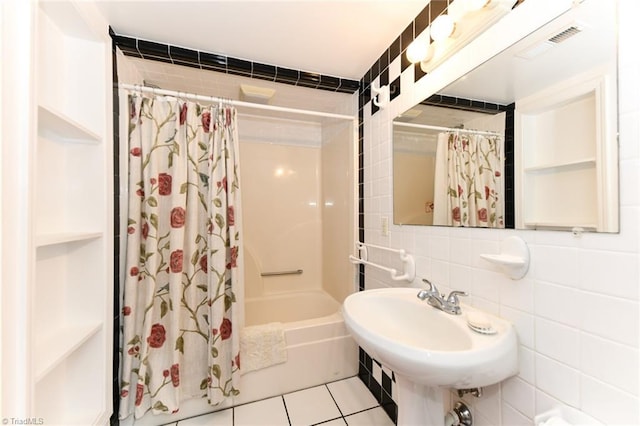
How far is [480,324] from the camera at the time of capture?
2.53 ft

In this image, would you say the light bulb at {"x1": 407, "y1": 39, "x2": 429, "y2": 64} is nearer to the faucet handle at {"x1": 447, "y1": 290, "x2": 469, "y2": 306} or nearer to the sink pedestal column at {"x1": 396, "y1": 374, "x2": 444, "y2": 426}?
the faucet handle at {"x1": 447, "y1": 290, "x2": 469, "y2": 306}

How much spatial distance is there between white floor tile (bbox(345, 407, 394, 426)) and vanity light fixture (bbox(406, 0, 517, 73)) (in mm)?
1836

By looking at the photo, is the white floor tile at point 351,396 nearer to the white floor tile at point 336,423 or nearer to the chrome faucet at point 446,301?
the white floor tile at point 336,423

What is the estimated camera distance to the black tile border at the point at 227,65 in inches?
54.1

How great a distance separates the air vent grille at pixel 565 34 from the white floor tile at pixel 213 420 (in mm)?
2129

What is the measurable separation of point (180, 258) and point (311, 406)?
3.78 ft

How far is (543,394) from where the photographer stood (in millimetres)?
717

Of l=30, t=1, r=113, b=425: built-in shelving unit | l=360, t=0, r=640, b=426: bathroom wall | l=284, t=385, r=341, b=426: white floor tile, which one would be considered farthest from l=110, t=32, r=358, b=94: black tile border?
l=284, t=385, r=341, b=426: white floor tile

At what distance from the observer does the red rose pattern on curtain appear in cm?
87

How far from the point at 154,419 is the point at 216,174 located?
1.40 meters

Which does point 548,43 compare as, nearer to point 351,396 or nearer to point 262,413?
point 351,396

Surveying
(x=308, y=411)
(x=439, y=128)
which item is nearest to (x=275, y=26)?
(x=439, y=128)

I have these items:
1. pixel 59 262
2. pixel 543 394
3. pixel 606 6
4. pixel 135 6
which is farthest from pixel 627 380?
pixel 135 6

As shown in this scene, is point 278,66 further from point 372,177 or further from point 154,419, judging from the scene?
point 154,419
